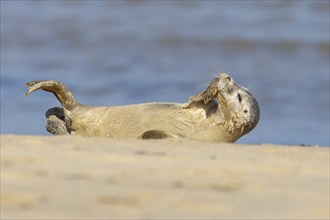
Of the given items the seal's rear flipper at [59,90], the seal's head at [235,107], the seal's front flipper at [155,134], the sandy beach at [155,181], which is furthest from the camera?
the seal's rear flipper at [59,90]

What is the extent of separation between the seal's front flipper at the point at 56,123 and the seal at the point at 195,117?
4cm

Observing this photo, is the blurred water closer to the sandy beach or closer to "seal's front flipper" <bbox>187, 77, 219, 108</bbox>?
"seal's front flipper" <bbox>187, 77, 219, 108</bbox>

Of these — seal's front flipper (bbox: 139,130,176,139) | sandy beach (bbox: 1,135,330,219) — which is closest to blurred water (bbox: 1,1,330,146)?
seal's front flipper (bbox: 139,130,176,139)

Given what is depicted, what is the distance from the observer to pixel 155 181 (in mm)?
5332

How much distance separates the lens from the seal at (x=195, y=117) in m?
8.08

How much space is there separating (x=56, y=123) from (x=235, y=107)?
4.24ft

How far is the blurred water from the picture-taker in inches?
450

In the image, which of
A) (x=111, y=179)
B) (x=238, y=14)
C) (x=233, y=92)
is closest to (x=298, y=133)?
(x=233, y=92)

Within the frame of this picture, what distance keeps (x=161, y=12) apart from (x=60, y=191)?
12151 mm

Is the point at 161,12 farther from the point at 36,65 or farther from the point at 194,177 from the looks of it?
the point at 194,177

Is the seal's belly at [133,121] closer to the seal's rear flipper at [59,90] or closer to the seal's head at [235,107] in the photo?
the seal's rear flipper at [59,90]

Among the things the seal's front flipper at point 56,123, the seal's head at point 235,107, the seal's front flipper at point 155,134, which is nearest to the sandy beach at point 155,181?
the seal's front flipper at point 155,134

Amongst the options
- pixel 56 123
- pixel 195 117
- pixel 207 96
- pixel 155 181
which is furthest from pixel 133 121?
pixel 155 181

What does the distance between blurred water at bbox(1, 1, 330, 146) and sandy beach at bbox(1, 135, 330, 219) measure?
13.0 ft
